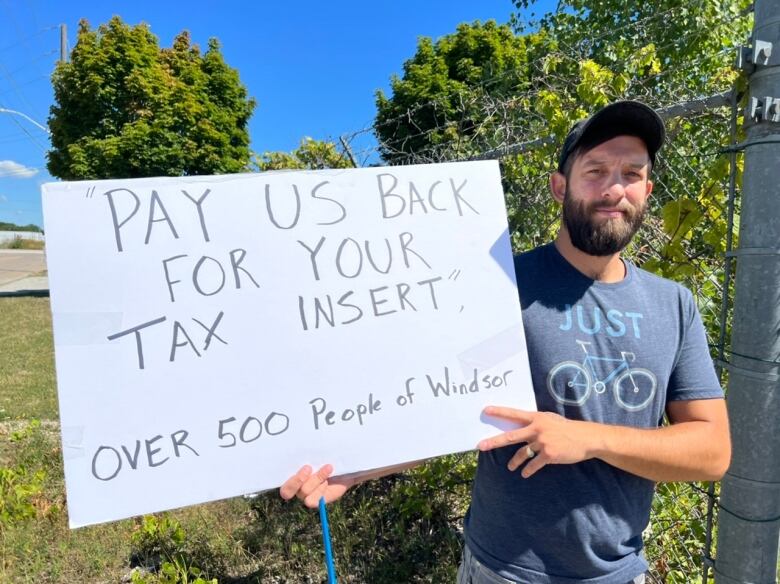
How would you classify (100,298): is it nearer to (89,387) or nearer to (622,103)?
(89,387)

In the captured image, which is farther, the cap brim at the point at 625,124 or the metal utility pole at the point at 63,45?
the metal utility pole at the point at 63,45

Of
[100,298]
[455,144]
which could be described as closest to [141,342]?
[100,298]

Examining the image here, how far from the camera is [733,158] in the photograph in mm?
1642

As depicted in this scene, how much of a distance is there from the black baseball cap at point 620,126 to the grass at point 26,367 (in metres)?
5.67

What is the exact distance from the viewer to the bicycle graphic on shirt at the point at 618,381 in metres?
1.25

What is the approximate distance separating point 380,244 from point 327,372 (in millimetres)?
318

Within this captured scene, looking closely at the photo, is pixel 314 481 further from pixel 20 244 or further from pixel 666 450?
pixel 20 244

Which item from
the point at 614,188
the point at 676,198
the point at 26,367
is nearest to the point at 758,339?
the point at 614,188

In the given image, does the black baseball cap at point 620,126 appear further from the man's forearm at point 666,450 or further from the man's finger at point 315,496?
the man's finger at point 315,496

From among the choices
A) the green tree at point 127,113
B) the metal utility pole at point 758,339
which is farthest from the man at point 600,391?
the green tree at point 127,113

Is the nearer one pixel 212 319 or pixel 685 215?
pixel 212 319

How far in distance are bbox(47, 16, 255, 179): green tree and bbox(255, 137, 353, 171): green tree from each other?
12241 mm

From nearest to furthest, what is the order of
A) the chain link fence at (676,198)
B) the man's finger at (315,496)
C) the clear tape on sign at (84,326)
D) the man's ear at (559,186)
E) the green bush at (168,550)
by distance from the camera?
the clear tape on sign at (84,326), the man's finger at (315,496), the man's ear at (559,186), the chain link fence at (676,198), the green bush at (168,550)

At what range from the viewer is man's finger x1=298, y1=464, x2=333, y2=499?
3.82 ft
